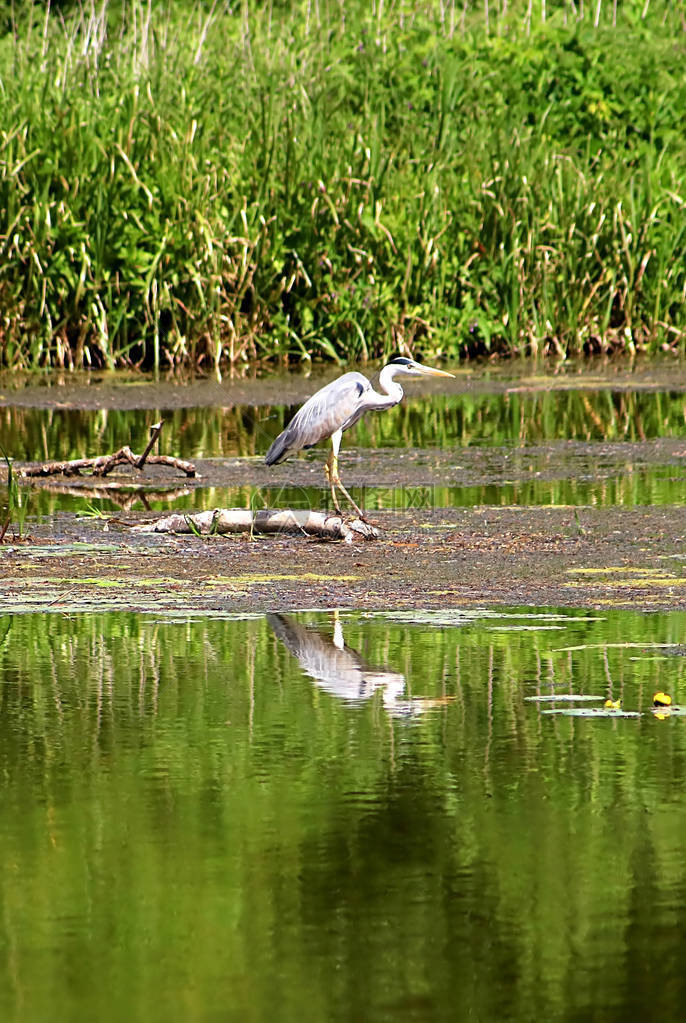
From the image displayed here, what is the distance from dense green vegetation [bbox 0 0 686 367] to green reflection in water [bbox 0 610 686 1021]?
8705mm

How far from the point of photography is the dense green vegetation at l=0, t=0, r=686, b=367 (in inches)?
582

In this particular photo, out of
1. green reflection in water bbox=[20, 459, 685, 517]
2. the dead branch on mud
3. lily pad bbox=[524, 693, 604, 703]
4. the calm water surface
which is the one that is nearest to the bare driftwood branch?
the calm water surface

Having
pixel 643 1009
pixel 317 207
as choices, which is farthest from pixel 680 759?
pixel 317 207

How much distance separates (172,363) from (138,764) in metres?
10.3

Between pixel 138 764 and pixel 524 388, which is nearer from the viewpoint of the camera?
pixel 138 764

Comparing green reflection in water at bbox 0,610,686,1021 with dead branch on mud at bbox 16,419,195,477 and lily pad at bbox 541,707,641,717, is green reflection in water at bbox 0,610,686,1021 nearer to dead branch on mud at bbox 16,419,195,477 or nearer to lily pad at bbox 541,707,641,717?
lily pad at bbox 541,707,641,717

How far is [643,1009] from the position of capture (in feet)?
10.8

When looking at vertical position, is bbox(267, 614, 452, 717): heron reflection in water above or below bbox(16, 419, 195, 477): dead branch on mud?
below

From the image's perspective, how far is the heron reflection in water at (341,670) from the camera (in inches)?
214

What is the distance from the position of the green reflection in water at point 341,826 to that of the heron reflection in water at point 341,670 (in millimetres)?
14

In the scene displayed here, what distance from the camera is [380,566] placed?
25.0 ft

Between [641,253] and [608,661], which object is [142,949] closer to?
[608,661]

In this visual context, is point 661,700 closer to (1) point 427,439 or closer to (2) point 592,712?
(2) point 592,712

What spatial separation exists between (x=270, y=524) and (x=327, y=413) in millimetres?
1280
